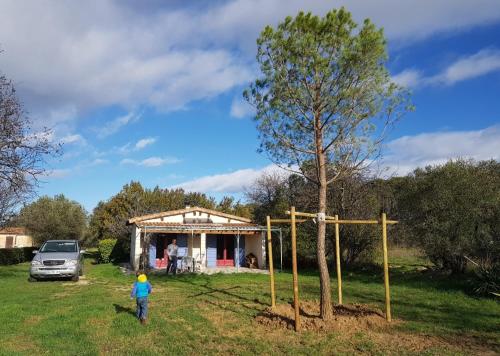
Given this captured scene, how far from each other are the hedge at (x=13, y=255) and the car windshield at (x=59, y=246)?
43.7ft

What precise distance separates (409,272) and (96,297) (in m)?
13.1

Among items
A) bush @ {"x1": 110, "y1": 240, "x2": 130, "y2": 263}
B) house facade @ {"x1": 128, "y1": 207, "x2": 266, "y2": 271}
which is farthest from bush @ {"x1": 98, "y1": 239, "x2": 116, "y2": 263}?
house facade @ {"x1": 128, "y1": 207, "x2": 266, "y2": 271}

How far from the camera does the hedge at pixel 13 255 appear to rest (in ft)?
93.4

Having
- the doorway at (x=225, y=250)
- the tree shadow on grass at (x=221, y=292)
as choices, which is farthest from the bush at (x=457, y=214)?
the doorway at (x=225, y=250)

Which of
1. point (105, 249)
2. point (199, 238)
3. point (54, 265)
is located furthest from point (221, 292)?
point (105, 249)

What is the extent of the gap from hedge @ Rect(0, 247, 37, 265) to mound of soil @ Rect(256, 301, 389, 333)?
24884mm

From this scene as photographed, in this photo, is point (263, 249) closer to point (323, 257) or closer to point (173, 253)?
point (173, 253)

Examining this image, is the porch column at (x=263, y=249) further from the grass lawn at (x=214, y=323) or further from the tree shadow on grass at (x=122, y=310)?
the tree shadow on grass at (x=122, y=310)

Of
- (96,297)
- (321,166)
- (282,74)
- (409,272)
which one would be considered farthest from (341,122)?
(409,272)

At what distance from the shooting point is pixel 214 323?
8.86 metres

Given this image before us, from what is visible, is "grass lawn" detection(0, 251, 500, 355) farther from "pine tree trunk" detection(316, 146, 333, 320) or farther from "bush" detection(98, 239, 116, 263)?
"bush" detection(98, 239, 116, 263)

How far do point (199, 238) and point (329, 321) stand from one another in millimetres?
17327

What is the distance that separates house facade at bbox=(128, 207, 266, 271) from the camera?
23.6m

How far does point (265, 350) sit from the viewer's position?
6.92 meters
